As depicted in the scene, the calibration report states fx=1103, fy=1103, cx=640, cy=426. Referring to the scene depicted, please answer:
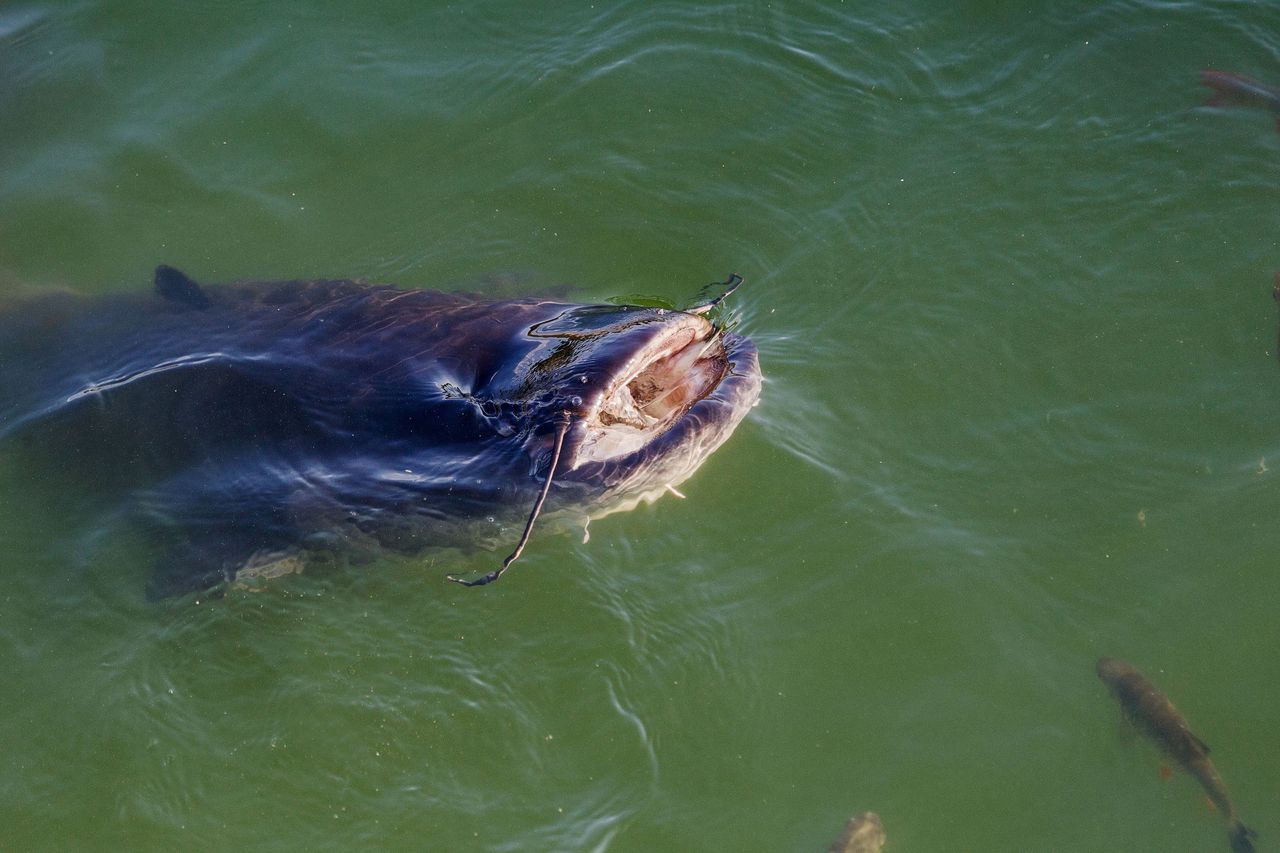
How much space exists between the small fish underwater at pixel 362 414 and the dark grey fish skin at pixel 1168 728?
1788mm

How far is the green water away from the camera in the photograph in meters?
4.04

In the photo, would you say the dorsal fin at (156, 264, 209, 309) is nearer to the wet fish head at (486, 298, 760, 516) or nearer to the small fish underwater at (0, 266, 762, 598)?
the small fish underwater at (0, 266, 762, 598)

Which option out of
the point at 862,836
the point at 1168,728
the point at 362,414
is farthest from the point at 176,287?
the point at 1168,728

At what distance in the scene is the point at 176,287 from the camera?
5.16 m

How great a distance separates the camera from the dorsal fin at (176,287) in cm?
514

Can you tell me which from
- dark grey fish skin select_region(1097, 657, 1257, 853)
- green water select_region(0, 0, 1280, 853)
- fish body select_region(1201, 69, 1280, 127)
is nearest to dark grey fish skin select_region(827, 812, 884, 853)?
green water select_region(0, 0, 1280, 853)

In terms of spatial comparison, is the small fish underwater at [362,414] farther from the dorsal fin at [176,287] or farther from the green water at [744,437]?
the green water at [744,437]

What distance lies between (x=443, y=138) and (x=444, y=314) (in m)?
2.27

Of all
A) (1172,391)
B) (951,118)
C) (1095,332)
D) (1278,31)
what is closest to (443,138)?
(951,118)

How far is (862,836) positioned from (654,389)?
1755 millimetres

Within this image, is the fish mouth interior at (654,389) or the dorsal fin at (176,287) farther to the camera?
the dorsal fin at (176,287)

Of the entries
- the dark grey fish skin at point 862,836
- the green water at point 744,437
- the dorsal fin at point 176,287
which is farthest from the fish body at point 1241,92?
the dorsal fin at point 176,287

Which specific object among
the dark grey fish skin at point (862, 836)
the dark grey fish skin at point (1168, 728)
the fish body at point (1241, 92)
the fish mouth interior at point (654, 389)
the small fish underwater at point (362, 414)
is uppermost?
the fish body at point (1241, 92)

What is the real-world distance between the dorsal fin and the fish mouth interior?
2.45 m
